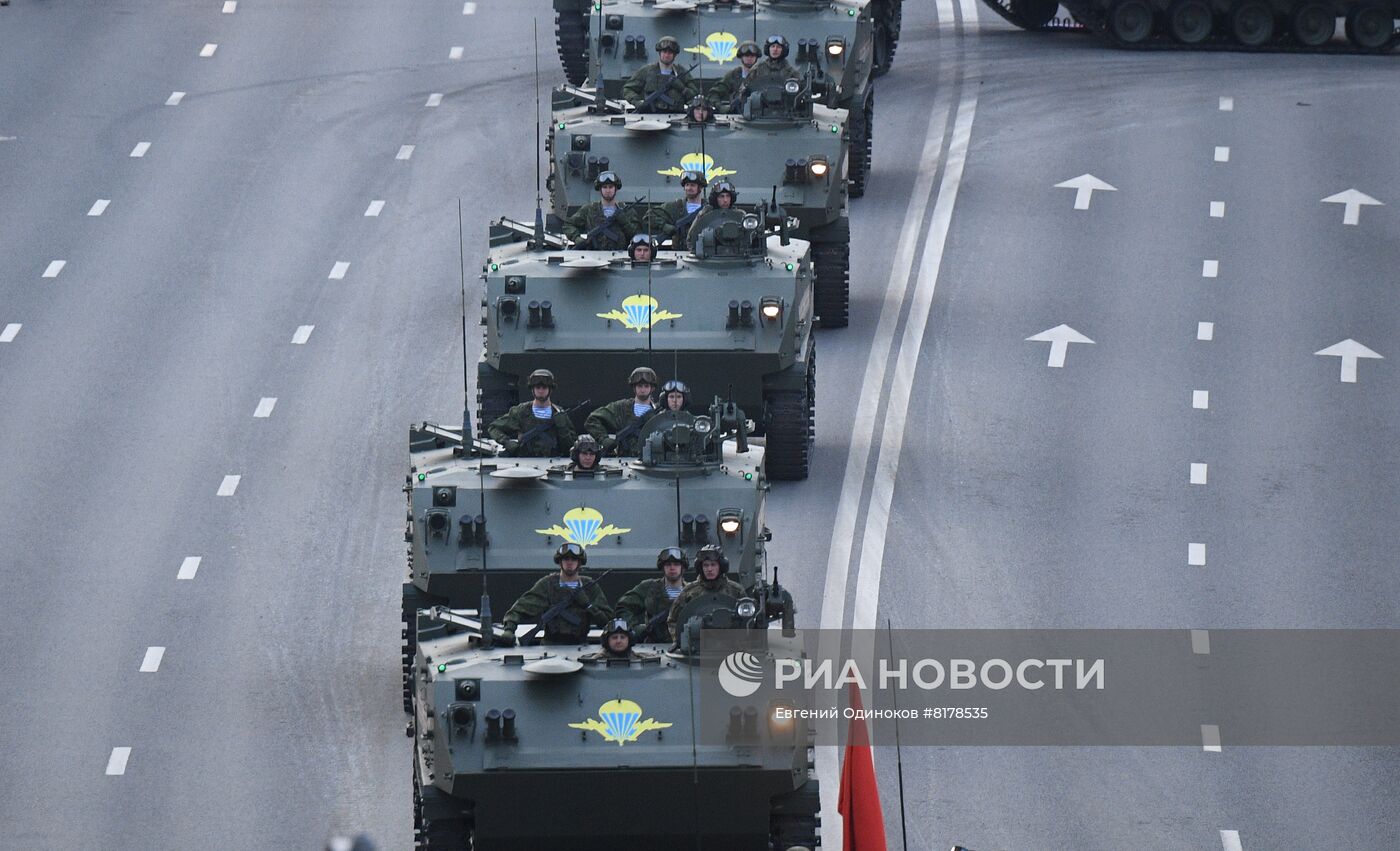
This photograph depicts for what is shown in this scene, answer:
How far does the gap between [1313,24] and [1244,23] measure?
3.32 ft

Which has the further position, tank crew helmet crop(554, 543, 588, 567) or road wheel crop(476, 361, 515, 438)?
road wheel crop(476, 361, 515, 438)

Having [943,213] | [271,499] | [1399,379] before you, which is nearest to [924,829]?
[271,499]

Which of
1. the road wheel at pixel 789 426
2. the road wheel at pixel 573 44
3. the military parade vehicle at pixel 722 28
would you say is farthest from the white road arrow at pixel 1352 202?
the road wheel at pixel 789 426

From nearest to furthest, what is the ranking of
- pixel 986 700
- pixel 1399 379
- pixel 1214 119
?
pixel 986 700
pixel 1399 379
pixel 1214 119

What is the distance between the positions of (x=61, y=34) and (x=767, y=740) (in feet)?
91.3

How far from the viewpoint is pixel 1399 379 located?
3816 cm

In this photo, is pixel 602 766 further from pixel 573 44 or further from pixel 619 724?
pixel 573 44

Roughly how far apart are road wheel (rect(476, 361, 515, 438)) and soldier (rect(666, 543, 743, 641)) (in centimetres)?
737

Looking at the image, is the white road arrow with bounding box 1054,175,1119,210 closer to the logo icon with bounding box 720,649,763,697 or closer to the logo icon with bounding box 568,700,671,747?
the logo icon with bounding box 720,649,763,697

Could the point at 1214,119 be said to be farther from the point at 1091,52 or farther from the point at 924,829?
the point at 924,829

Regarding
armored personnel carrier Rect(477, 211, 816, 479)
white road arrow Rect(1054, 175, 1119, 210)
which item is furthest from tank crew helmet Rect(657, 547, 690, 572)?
white road arrow Rect(1054, 175, 1119, 210)

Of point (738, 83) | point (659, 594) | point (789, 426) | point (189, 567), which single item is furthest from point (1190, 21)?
point (659, 594)

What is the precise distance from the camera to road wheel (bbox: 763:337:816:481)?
113 ft

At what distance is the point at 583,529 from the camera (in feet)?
96.4
